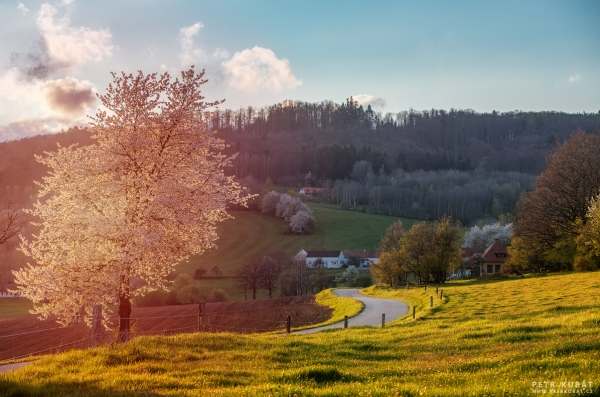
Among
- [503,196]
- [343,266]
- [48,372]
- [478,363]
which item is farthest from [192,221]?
[503,196]

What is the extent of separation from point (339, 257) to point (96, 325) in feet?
335

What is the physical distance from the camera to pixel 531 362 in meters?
9.98

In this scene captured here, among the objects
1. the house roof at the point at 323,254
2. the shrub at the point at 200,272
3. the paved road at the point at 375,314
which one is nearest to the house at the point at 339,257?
the house roof at the point at 323,254

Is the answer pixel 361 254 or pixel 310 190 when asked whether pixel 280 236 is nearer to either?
pixel 361 254

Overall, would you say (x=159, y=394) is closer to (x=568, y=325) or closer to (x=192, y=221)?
(x=192, y=221)

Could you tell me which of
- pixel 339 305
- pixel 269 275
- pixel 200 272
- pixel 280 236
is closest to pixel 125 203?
pixel 339 305

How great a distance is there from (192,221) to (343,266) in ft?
319

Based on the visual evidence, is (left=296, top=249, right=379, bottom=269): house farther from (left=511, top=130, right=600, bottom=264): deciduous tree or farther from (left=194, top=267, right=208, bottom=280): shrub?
(left=511, top=130, right=600, bottom=264): deciduous tree

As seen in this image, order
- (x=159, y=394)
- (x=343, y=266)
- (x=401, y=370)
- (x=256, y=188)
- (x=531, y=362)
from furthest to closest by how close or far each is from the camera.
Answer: (x=256, y=188)
(x=343, y=266)
(x=401, y=370)
(x=531, y=362)
(x=159, y=394)

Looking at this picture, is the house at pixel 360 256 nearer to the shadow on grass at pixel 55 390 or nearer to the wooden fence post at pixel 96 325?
the wooden fence post at pixel 96 325

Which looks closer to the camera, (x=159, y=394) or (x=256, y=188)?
(x=159, y=394)

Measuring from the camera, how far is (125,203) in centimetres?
1669

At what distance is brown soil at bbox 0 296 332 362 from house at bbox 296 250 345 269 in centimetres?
5128

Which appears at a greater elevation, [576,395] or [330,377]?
[576,395]
